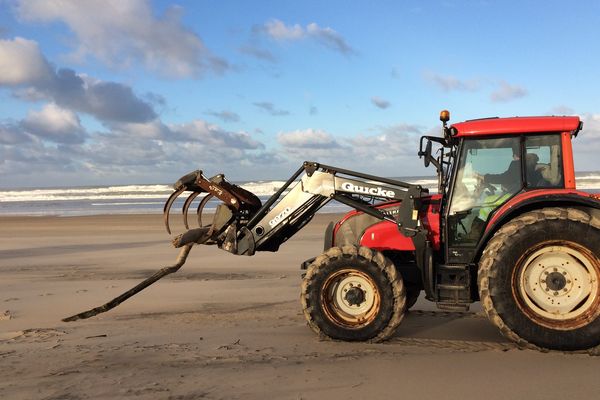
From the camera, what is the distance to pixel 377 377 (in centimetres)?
400

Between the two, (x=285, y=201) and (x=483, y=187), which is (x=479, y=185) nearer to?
(x=483, y=187)

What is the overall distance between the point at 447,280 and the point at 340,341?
1202 mm

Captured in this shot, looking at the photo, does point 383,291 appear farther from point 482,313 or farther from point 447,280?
point 482,313

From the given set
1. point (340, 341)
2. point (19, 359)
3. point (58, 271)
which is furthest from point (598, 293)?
point (58, 271)

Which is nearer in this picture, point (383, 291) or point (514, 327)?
point (514, 327)

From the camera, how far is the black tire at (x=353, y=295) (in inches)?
193

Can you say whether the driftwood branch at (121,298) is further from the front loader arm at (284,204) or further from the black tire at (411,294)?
the black tire at (411,294)

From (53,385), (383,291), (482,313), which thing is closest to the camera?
(53,385)

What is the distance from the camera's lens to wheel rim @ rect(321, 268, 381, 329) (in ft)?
16.5

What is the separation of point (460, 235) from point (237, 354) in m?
2.44

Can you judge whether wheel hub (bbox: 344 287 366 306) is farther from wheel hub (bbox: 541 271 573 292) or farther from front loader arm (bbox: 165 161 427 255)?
wheel hub (bbox: 541 271 573 292)

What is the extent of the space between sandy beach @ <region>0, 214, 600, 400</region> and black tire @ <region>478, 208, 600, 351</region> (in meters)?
0.23

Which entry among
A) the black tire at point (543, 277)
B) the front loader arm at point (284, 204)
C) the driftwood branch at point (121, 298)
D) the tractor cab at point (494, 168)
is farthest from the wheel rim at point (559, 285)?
the driftwood branch at point (121, 298)

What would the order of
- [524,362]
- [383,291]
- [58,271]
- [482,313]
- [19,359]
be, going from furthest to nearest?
[58,271] → [482,313] → [383,291] → [19,359] → [524,362]
